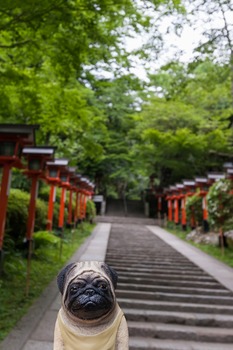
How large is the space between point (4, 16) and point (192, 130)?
19.7m

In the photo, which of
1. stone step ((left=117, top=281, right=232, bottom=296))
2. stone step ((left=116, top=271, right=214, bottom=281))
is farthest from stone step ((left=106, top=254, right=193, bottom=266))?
stone step ((left=117, top=281, right=232, bottom=296))

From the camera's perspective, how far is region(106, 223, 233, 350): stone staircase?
4969 mm

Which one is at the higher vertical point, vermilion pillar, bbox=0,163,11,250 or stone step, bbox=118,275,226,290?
vermilion pillar, bbox=0,163,11,250

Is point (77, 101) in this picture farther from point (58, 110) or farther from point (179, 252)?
point (179, 252)

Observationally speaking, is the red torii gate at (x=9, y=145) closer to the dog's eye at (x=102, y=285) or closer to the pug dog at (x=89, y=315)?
the pug dog at (x=89, y=315)

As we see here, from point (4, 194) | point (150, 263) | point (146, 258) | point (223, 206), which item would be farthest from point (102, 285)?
point (223, 206)

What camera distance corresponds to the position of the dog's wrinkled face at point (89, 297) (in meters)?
1.91

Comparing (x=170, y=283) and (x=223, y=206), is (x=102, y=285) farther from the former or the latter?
(x=223, y=206)

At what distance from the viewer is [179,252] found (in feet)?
41.3

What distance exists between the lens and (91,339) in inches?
76.7

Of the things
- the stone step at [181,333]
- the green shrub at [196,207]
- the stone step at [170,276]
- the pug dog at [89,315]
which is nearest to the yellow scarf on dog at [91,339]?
the pug dog at [89,315]

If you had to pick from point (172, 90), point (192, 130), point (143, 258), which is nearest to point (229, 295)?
point (143, 258)

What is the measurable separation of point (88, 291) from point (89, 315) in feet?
0.46

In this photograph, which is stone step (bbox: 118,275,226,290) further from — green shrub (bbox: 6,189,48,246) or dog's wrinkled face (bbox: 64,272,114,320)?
dog's wrinkled face (bbox: 64,272,114,320)
